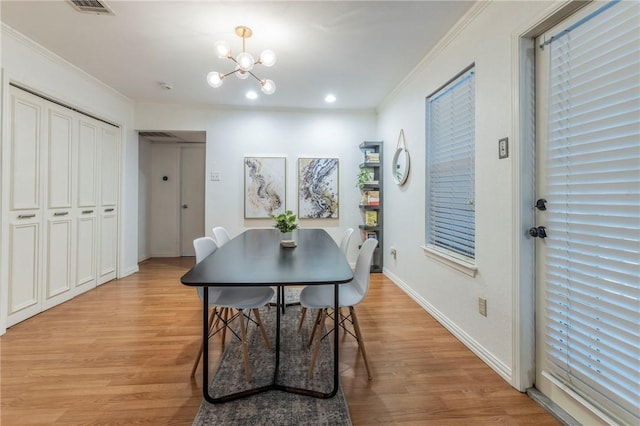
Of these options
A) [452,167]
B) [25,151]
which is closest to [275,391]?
[452,167]

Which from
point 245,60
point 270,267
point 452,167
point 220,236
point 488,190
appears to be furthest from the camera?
point 220,236

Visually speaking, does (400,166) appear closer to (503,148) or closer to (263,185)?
(503,148)

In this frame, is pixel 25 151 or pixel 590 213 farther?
pixel 25 151

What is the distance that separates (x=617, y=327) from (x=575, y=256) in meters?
0.34

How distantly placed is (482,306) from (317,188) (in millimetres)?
3022

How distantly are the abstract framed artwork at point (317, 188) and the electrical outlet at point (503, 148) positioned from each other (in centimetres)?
291

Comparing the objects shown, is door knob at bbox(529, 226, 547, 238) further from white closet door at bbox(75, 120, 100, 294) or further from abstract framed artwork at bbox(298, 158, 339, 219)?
white closet door at bbox(75, 120, 100, 294)

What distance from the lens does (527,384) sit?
1696mm

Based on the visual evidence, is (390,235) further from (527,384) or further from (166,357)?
(166,357)

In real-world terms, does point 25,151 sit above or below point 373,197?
above

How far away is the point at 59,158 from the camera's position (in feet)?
10.1

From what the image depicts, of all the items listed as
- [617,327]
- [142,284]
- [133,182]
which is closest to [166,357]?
[142,284]

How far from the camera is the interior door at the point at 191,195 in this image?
572cm

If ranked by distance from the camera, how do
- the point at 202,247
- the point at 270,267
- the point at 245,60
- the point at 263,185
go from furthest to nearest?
the point at 263,185 → the point at 245,60 → the point at 202,247 → the point at 270,267
